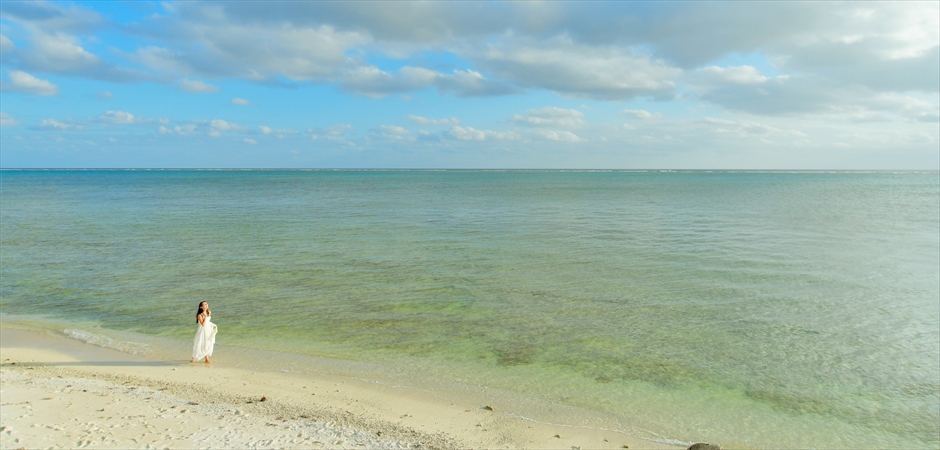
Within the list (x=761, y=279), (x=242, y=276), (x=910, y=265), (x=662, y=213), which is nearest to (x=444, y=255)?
(x=242, y=276)

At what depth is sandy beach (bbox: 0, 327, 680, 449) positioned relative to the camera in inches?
300

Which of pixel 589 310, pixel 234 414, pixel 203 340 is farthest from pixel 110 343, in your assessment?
pixel 589 310

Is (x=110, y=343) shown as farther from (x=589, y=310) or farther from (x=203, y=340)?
(x=589, y=310)

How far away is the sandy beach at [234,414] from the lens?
763 centimetres

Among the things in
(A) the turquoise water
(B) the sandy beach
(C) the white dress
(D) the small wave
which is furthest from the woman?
(D) the small wave

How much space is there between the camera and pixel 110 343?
13.1 metres

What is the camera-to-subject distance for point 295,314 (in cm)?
1547

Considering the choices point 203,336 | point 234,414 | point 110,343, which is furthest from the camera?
point 110,343

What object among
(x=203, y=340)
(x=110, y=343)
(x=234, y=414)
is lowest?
(x=110, y=343)

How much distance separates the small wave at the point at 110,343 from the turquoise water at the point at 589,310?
75cm

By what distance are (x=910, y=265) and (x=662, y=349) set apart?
18655 mm

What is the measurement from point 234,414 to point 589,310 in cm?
1025

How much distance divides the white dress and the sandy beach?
243 millimetres

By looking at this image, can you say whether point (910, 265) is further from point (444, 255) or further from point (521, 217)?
point (521, 217)
